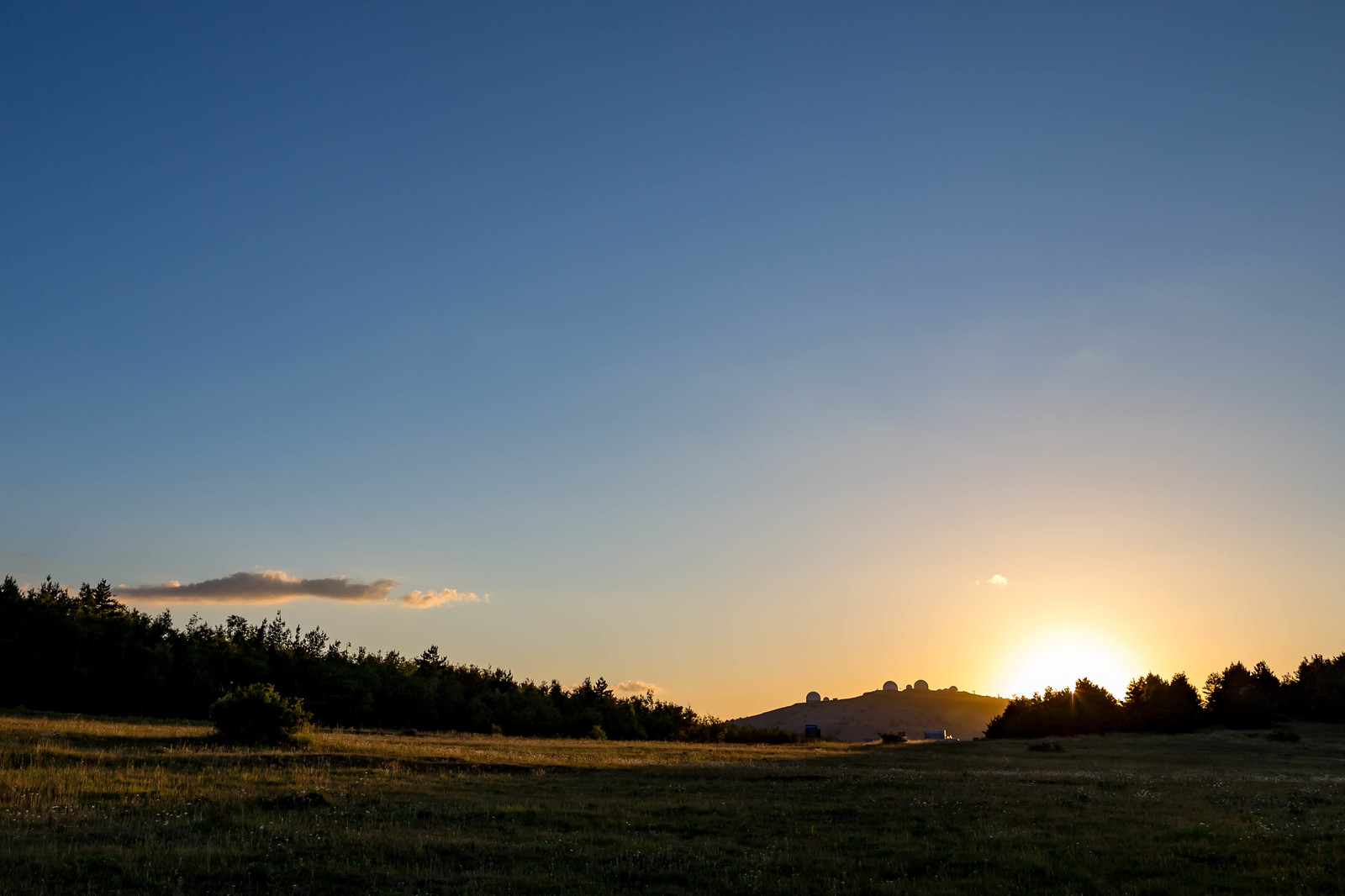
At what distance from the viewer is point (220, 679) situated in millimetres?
76438

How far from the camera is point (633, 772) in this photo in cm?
3866

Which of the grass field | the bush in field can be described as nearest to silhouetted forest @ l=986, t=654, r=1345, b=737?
the grass field

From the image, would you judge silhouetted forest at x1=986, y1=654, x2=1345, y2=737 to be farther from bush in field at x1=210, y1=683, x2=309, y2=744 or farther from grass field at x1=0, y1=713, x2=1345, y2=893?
bush in field at x1=210, y1=683, x2=309, y2=744

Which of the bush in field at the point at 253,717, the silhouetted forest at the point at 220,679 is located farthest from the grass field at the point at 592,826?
the silhouetted forest at the point at 220,679

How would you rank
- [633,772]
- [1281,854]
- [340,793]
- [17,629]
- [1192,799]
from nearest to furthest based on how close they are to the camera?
[1281,854] → [340,793] → [1192,799] → [633,772] → [17,629]

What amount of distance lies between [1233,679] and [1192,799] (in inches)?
3413

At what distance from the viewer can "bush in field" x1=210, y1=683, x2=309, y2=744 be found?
128ft

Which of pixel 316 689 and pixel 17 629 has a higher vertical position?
pixel 17 629

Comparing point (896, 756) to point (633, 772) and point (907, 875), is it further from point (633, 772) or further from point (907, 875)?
point (907, 875)

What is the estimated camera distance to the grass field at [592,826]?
16078 millimetres

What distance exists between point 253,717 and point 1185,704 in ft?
283

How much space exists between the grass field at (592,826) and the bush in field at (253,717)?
148 cm

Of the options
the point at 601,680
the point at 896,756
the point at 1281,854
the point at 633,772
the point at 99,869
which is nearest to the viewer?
the point at 99,869

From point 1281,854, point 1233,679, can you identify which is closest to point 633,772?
point 1281,854
